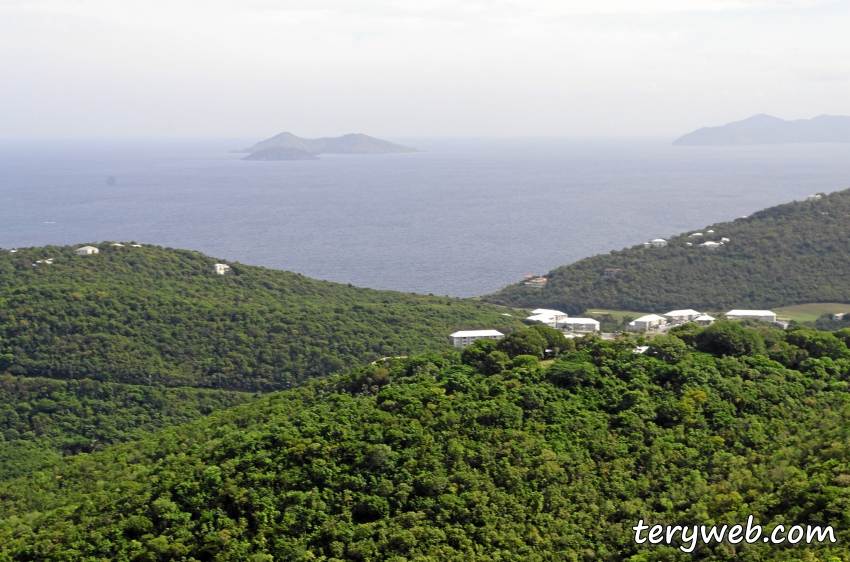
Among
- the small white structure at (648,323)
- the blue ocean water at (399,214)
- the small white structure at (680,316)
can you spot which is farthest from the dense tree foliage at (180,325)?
the blue ocean water at (399,214)

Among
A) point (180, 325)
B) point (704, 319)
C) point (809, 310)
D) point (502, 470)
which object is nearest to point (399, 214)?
point (809, 310)

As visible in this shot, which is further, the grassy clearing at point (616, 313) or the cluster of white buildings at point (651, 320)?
the grassy clearing at point (616, 313)

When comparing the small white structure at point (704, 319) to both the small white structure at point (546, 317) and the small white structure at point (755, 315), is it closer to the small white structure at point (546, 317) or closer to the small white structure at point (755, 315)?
the small white structure at point (755, 315)

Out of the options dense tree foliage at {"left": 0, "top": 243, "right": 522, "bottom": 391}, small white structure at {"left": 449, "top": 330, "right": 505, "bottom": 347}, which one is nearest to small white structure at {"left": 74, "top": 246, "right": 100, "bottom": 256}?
dense tree foliage at {"left": 0, "top": 243, "right": 522, "bottom": 391}

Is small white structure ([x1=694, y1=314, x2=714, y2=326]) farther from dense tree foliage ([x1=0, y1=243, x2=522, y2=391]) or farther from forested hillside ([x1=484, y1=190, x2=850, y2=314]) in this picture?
dense tree foliage ([x1=0, y1=243, x2=522, y2=391])

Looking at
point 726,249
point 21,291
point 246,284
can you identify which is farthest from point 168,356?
point 726,249

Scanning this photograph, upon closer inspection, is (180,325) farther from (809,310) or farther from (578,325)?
(809,310)
